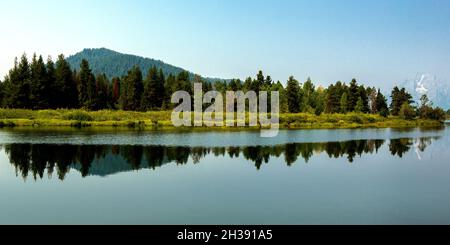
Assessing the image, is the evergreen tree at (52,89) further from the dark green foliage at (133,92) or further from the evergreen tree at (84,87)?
the dark green foliage at (133,92)

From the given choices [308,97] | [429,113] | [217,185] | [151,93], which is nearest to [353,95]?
Result: [308,97]

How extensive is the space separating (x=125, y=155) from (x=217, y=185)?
11.8 meters

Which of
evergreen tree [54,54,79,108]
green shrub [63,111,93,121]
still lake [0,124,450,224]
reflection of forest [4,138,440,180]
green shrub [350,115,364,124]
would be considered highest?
evergreen tree [54,54,79,108]

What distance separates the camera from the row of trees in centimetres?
7231

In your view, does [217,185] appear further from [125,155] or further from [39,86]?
[39,86]

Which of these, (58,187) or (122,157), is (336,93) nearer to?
(122,157)

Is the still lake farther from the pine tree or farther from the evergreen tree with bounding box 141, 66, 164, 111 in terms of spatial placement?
the evergreen tree with bounding box 141, 66, 164, 111

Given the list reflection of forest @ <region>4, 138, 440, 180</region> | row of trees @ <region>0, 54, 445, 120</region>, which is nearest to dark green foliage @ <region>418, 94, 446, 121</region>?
row of trees @ <region>0, 54, 445, 120</region>

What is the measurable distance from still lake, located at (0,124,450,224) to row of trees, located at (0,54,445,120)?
42.2m

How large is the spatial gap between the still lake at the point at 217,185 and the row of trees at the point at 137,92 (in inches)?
1660

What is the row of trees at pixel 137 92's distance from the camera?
237 ft

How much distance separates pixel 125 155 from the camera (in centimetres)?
2973

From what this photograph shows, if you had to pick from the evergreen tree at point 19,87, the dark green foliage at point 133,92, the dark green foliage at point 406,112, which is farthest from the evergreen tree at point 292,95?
the evergreen tree at point 19,87
